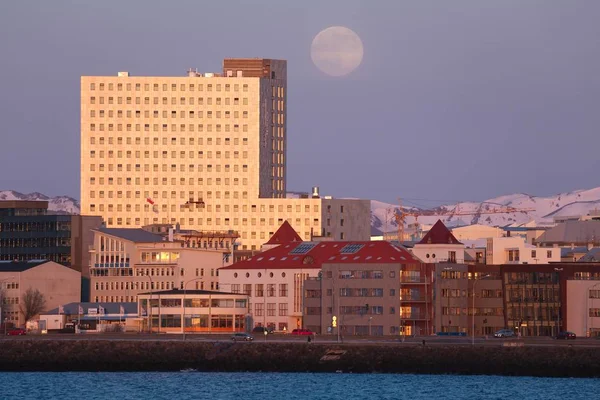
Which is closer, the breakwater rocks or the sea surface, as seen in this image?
the sea surface

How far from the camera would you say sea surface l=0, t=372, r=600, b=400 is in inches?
6442

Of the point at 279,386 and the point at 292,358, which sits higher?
the point at 292,358

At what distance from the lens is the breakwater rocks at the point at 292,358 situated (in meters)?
185

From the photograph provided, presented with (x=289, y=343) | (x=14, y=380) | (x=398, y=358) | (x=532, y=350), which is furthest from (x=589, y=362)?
(x=14, y=380)

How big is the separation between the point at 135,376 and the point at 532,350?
4147cm

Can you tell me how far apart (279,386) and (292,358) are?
17.1 m

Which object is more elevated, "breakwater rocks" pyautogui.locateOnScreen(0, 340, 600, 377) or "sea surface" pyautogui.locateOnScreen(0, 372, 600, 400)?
"breakwater rocks" pyautogui.locateOnScreen(0, 340, 600, 377)

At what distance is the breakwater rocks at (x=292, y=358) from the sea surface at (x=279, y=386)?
2.05 m

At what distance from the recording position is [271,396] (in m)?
163

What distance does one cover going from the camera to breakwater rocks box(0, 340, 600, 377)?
18462 cm

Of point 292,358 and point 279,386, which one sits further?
point 292,358

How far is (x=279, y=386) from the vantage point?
172 m

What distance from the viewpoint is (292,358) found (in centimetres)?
18950

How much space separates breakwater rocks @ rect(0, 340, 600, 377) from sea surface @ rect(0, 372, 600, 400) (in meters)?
2.05
